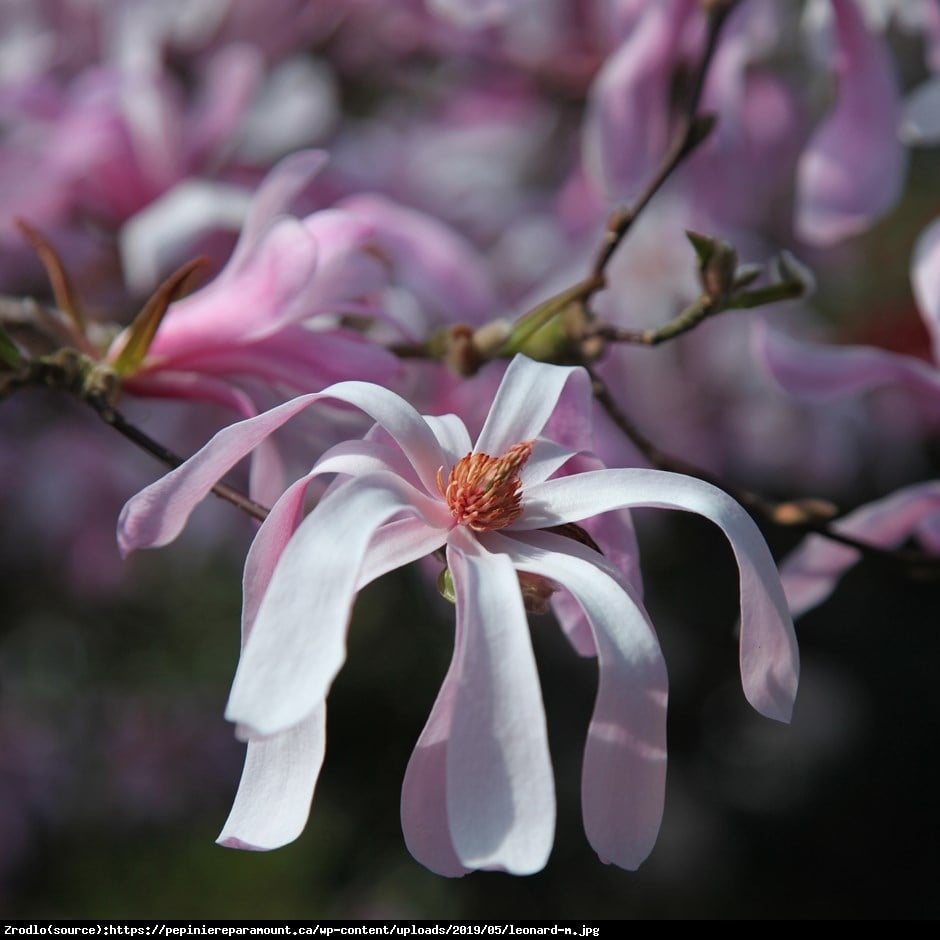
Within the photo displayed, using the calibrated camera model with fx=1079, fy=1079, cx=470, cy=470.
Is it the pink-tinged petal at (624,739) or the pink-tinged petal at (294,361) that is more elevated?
the pink-tinged petal at (294,361)

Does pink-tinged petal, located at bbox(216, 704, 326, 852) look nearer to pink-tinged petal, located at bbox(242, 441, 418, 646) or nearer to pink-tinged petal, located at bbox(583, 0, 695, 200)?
pink-tinged petal, located at bbox(242, 441, 418, 646)

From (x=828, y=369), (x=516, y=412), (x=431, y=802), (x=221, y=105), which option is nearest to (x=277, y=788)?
(x=431, y=802)

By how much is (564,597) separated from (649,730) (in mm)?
96

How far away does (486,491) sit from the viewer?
14.9 inches

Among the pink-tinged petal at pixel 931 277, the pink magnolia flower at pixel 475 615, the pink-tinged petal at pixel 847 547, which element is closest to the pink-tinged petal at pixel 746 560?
the pink magnolia flower at pixel 475 615

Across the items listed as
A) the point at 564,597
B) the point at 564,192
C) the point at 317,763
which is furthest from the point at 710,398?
the point at 317,763

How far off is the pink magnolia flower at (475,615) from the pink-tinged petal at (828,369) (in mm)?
208

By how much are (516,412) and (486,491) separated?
0.12 ft

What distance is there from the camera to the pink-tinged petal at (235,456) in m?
0.36

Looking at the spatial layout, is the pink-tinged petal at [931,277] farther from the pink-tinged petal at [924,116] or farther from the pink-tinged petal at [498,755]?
the pink-tinged petal at [498,755]

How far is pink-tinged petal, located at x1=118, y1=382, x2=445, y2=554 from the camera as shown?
0.36 metres

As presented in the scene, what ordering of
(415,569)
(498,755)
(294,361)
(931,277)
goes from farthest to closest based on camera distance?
1. (415,569)
2. (931,277)
3. (294,361)
4. (498,755)

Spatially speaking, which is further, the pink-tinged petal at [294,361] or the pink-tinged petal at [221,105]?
the pink-tinged petal at [221,105]

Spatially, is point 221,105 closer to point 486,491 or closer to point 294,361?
point 294,361
